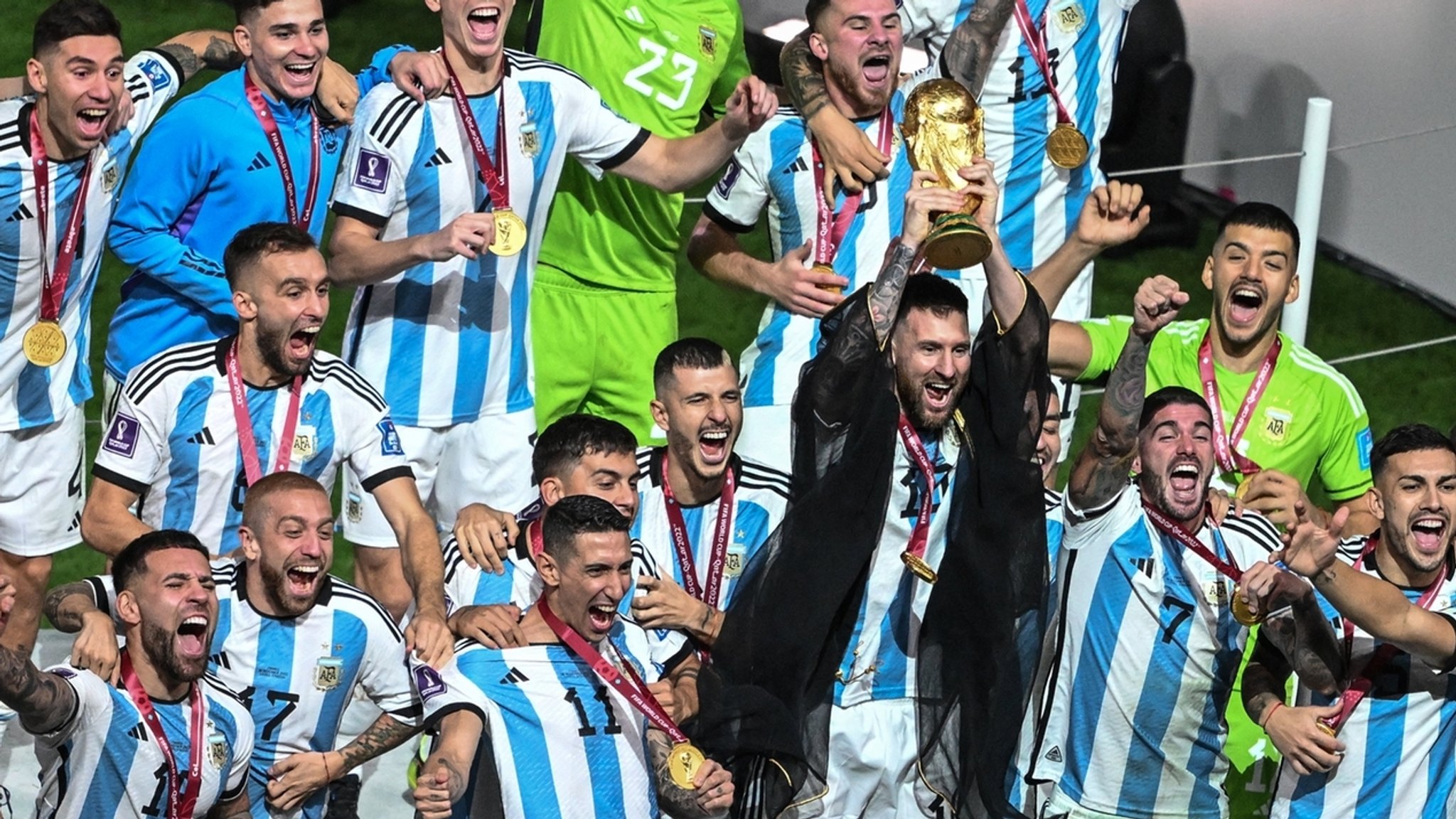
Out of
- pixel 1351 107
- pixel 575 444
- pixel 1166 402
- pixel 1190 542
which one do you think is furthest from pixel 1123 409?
pixel 1351 107

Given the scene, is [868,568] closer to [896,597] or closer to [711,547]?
[896,597]

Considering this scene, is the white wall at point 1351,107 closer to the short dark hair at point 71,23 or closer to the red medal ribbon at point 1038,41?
the red medal ribbon at point 1038,41

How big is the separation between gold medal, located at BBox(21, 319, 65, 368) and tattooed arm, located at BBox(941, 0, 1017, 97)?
2.38 metres

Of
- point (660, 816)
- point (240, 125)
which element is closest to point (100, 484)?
point (240, 125)

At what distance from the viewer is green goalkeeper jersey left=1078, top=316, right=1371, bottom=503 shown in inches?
251

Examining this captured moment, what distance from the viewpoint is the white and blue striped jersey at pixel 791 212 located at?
6387 mm

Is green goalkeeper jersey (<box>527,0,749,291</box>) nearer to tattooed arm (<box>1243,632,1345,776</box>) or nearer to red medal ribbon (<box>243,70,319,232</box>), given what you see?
red medal ribbon (<box>243,70,319,232</box>)

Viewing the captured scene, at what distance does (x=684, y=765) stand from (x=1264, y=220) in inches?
86.0

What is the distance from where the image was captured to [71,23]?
5969 mm

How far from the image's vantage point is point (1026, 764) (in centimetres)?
600

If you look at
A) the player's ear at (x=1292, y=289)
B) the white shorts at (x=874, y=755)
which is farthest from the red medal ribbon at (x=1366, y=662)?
the white shorts at (x=874, y=755)

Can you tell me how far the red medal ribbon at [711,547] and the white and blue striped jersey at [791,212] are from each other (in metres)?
0.61

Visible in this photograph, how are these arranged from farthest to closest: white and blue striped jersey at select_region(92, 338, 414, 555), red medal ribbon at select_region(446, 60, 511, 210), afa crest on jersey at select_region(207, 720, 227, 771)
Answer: red medal ribbon at select_region(446, 60, 511, 210) < white and blue striped jersey at select_region(92, 338, 414, 555) < afa crest on jersey at select_region(207, 720, 227, 771)

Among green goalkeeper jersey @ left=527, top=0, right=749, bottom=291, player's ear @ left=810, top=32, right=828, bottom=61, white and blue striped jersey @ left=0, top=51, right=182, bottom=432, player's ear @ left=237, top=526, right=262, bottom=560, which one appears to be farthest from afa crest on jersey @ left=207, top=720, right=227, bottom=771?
player's ear @ left=810, top=32, right=828, bottom=61
